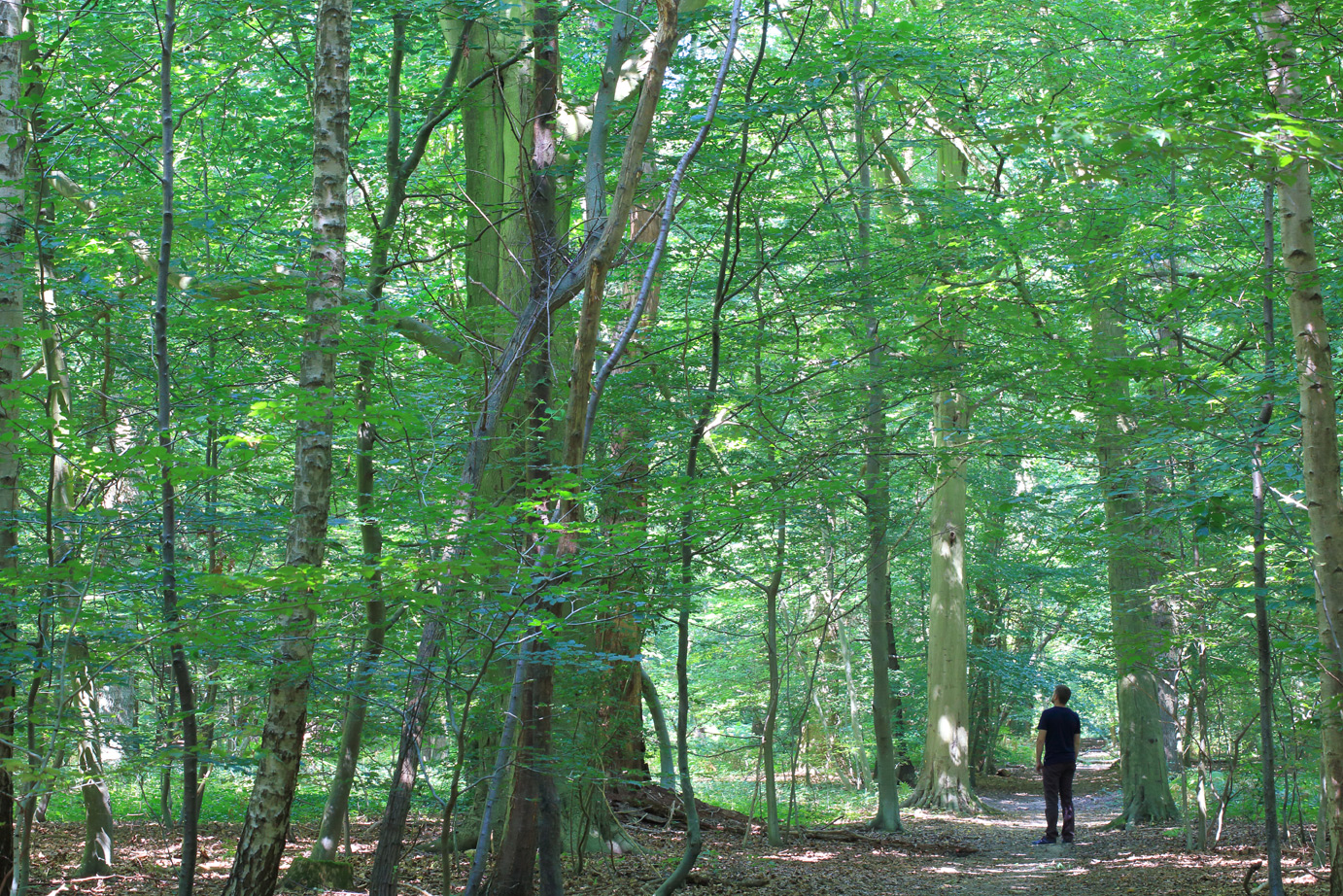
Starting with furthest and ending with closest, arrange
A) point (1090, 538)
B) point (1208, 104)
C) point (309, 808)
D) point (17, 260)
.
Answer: point (309, 808)
point (1090, 538)
point (17, 260)
point (1208, 104)

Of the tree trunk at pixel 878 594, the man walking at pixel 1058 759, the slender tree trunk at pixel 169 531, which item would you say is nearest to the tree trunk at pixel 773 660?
the tree trunk at pixel 878 594

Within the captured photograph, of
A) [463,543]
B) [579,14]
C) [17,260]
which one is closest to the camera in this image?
[463,543]

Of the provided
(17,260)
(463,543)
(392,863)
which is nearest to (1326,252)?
(463,543)

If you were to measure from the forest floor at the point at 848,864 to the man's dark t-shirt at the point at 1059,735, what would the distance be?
0.85 meters

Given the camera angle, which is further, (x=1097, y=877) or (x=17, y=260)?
(x=1097, y=877)

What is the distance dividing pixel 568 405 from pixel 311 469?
4.38 feet

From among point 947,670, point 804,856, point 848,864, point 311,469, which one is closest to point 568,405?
point 311,469

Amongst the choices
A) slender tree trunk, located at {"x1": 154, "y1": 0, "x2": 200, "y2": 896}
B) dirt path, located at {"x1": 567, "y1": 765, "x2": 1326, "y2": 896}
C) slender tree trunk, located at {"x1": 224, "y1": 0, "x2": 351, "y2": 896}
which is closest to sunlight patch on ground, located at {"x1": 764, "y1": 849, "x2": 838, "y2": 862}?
dirt path, located at {"x1": 567, "y1": 765, "x2": 1326, "y2": 896}

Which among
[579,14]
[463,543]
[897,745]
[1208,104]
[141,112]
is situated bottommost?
[897,745]

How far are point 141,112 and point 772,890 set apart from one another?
736 cm

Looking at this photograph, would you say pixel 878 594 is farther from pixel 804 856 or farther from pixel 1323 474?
pixel 1323 474

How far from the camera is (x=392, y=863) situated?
513 cm

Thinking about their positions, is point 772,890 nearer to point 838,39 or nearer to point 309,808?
point 309,808

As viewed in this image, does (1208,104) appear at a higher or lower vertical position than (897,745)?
higher
